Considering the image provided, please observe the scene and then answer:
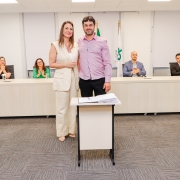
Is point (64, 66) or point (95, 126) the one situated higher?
point (64, 66)

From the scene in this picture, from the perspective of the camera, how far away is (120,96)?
3.61 m

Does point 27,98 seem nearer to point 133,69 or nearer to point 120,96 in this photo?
point 120,96

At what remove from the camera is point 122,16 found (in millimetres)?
6320

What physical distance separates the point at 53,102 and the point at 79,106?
166 centimetres

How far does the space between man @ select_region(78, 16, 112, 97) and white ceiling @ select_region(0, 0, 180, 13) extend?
333 centimetres

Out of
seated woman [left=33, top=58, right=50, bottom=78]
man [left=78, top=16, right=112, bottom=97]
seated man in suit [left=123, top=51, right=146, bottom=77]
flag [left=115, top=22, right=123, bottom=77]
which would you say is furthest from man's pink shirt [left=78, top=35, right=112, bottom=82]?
flag [left=115, top=22, right=123, bottom=77]

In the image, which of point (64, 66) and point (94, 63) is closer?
point (94, 63)

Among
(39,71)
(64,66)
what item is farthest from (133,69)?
(64,66)

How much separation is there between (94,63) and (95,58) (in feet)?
0.18

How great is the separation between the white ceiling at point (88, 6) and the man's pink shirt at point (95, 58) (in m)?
3.34

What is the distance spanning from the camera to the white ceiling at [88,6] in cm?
520

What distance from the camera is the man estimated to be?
2.24m

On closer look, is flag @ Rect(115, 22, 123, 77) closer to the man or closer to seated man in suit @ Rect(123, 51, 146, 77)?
seated man in suit @ Rect(123, 51, 146, 77)

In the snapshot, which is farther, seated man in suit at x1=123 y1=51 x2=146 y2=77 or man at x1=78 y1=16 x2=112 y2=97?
seated man in suit at x1=123 y1=51 x2=146 y2=77
